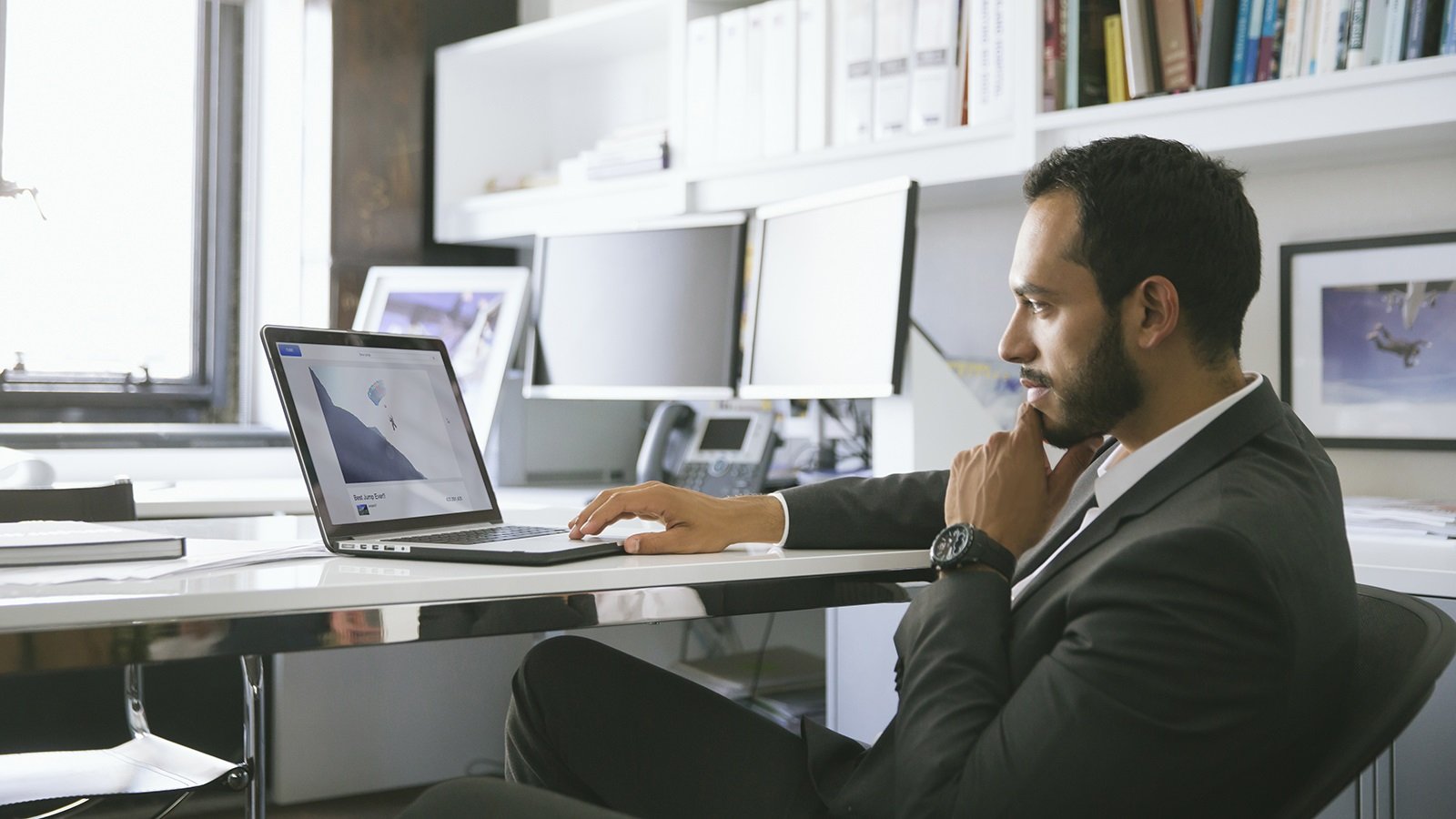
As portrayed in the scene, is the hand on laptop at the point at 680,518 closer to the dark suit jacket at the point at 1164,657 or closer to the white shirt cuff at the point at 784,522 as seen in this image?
the white shirt cuff at the point at 784,522

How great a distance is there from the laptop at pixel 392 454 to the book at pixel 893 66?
1.15 meters

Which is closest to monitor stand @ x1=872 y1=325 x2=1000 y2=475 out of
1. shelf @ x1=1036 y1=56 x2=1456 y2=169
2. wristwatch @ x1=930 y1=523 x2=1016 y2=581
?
shelf @ x1=1036 y1=56 x2=1456 y2=169

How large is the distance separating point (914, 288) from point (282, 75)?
1.83 m

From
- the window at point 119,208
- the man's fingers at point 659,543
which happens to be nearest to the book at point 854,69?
the man's fingers at point 659,543

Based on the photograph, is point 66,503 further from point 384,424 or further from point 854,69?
point 854,69

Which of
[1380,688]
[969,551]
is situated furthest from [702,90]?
[1380,688]

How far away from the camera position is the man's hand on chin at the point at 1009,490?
3.86ft

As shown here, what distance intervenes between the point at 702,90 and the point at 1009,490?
1.71m

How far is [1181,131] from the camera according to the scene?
202cm

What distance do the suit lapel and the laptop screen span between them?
73 centimetres

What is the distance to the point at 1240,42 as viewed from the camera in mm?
1977

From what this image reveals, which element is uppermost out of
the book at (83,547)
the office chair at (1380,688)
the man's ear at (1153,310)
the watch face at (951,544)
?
the man's ear at (1153,310)

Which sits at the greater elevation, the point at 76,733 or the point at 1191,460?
the point at 1191,460

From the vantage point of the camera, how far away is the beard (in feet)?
3.56
